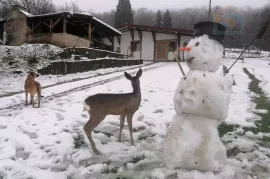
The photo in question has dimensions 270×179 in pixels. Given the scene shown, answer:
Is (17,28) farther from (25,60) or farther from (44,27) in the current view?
(25,60)

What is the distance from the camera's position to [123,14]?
54.1m

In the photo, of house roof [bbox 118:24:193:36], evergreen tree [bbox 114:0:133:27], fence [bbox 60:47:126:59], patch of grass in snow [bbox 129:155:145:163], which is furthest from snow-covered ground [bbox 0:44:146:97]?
evergreen tree [bbox 114:0:133:27]

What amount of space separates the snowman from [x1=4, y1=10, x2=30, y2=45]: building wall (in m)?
21.9

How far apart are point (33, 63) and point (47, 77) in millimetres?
3130

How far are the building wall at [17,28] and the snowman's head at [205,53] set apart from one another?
21.8 m

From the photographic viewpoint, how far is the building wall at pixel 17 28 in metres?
21.6

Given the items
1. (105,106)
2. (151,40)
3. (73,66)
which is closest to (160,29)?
(151,40)

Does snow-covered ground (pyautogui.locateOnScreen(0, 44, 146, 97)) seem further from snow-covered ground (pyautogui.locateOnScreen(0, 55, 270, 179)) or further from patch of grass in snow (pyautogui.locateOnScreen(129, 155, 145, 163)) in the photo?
patch of grass in snow (pyautogui.locateOnScreen(129, 155, 145, 163))

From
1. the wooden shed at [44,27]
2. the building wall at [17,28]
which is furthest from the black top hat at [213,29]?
the building wall at [17,28]

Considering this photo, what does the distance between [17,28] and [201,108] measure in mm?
23149

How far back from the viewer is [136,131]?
463 cm

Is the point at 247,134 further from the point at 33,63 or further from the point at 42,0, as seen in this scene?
the point at 42,0

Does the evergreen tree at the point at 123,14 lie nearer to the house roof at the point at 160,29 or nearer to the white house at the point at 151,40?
the white house at the point at 151,40

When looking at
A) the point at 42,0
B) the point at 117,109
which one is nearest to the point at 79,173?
the point at 117,109
